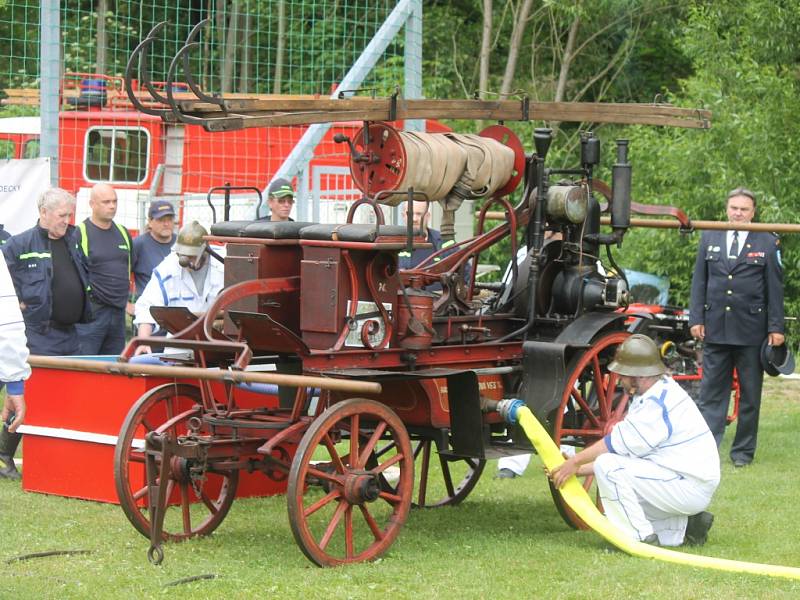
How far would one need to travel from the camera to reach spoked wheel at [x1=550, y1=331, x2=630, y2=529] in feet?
25.8

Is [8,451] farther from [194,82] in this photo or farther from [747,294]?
[747,294]

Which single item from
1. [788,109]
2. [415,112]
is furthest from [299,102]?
[788,109]

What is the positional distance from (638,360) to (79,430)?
3.58 meters

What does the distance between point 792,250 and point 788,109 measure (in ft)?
5.70

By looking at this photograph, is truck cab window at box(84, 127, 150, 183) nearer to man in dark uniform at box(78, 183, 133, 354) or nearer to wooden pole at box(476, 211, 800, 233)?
man in dark uniform at box(78, 183, 133, 354)

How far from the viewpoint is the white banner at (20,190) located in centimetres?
1123

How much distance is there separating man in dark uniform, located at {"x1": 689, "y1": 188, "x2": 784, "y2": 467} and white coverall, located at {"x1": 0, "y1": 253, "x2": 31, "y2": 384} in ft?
19.7

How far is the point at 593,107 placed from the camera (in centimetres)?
844

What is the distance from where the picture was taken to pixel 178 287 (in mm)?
8906

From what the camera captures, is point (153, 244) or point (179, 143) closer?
point (153, 244)

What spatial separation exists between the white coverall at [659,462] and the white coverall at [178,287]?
2.94 meters

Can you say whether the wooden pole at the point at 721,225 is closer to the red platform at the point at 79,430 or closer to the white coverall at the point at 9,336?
the red platform at the point at 79,430

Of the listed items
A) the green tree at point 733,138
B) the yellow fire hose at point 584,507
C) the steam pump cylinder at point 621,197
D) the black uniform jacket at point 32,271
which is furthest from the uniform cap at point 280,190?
the green tree at point 733,138

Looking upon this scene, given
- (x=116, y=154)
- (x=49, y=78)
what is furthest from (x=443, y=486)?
(x=116, y=154)
